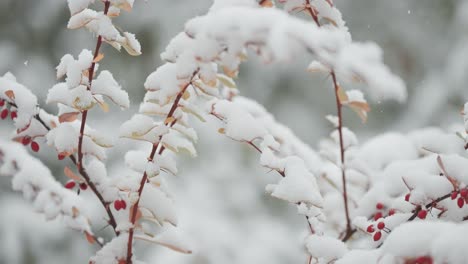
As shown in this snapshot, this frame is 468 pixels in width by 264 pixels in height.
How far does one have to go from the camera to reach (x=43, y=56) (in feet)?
6.33

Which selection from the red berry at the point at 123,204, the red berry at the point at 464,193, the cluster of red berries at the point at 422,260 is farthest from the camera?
the red berry at the point at 123,204

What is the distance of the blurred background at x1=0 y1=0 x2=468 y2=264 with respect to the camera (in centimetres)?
165

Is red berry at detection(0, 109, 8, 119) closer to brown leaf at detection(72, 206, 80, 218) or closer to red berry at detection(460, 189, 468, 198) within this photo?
brown leaf at detection(72, 206, 80, 218)

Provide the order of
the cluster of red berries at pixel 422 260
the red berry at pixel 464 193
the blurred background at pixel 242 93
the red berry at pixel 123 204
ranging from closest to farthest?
1. the cluster of red berries at pixel 422 260
2. the red berry at pixel 464 193
3. the red berry at pixel 123 204
4. the blurred background at pixel 242 93

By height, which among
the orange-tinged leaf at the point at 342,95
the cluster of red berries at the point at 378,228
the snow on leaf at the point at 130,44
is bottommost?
the cluster of red berries at the point at 378,228

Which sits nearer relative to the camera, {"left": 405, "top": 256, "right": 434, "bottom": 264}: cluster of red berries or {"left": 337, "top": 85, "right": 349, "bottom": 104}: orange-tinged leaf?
{"left": 405, "top": 256, "right": 434, "bottom": 264}: cluster of red berries

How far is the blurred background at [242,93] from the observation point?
1.65 meters

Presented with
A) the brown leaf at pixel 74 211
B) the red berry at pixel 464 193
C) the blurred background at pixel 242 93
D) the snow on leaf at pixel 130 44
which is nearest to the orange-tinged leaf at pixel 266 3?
the snow on leaf at pixel 130 44

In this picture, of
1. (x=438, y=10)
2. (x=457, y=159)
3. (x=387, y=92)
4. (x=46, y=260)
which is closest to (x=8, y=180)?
(x=46, y=260)

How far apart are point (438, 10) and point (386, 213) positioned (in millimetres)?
1852

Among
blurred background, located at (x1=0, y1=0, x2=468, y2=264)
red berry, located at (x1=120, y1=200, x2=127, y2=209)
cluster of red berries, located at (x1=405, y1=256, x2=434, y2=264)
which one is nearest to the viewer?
cluster of red berries, located at (x1=405, y1=256, x2=434, y2=264)

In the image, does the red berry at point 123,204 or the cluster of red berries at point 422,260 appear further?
the red berry at point 123,204

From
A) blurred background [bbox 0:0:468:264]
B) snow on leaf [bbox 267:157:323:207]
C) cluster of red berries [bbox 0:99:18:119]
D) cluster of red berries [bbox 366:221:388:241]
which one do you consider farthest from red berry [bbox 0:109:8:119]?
blurred background [bbox 0:0:468:264]

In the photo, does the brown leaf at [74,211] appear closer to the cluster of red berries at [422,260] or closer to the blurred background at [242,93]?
the cluster of red berries at [422,260]
